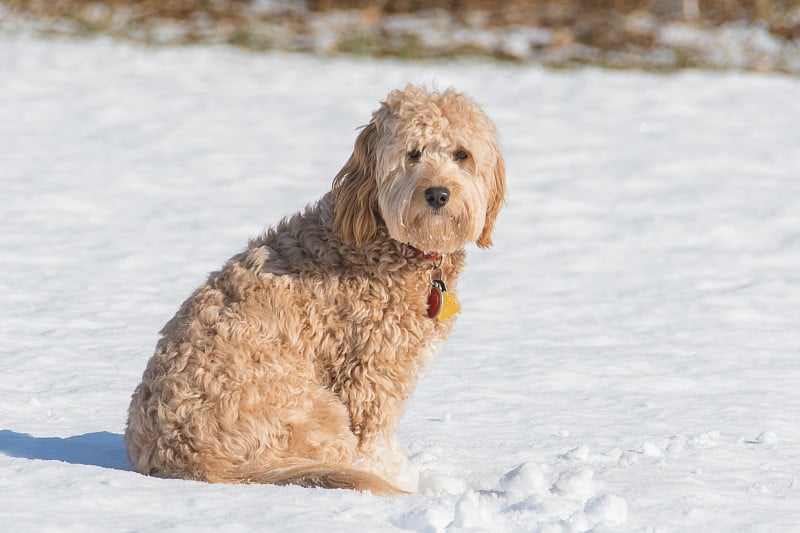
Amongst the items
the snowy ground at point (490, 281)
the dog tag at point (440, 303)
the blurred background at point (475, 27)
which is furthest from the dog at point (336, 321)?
the blurred background at point (475, 27)

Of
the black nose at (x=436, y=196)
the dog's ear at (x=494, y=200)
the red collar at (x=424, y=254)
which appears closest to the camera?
the black nose at (x=436, y=196)

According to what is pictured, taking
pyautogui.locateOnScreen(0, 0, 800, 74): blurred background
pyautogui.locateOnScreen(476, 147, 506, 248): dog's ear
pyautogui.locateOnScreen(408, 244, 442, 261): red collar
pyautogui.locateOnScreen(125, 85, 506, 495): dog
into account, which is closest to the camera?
pyautogui.locateOnScreen(125, 85, 506, 495): dog

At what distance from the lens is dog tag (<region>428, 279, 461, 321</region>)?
4539 millimetres

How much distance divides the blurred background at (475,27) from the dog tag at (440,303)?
1050 centimetres

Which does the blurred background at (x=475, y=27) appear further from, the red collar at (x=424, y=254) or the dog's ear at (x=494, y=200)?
the red collar at (x=424, y=254)

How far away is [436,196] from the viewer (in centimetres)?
439

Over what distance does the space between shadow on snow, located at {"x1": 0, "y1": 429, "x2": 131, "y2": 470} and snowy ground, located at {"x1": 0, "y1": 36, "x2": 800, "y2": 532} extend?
0.02m

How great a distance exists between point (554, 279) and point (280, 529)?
5250 mm

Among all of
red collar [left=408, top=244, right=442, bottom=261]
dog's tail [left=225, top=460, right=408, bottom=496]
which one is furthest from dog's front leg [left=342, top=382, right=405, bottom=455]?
red collar [left=408, top=244, right=442, bottom=261]

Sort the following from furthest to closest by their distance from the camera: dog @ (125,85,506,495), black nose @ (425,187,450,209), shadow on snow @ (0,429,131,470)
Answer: shadow on snow @ (0,429,131,470), black nose @ (425,187,450,209), dog @ (125,85,506,495)

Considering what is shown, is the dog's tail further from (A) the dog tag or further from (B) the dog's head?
(B) the dog's head

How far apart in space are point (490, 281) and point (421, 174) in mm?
3992

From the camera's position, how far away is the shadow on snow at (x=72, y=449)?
450 cm

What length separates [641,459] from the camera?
4746mm
